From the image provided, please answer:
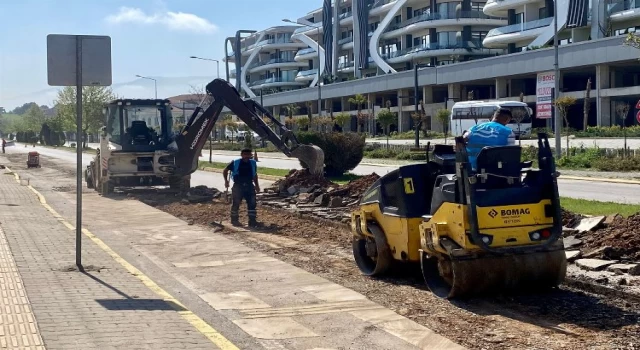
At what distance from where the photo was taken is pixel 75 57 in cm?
1050

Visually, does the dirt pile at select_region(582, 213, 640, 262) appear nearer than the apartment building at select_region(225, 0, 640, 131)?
Yes

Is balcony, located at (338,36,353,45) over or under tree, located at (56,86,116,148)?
over

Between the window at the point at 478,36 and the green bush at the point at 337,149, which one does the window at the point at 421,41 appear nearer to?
the window at the point at 478,36

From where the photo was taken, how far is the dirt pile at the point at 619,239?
10.5 m

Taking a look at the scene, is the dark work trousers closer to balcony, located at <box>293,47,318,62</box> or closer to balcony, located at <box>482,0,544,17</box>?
balcony, located at <box>482,0,544,17</box>

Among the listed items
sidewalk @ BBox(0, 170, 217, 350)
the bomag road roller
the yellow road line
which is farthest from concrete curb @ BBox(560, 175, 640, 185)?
the bomag road roller

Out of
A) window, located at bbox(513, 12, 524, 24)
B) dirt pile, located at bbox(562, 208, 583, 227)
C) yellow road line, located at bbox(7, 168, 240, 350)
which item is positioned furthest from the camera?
window, located at bbox(513, 12, 524, 24)

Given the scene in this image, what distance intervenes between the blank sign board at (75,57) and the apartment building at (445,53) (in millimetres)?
45994

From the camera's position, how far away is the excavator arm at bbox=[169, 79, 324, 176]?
21.9 m

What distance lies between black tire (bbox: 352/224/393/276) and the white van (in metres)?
38.7

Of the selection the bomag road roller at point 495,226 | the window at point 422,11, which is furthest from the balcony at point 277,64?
the bomag road roller at point 495,226

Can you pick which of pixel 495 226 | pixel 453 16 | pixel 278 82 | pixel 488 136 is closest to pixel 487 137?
pixel 488 136

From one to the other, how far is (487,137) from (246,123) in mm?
14043

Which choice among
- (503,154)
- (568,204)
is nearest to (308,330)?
(503,154)
